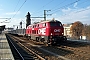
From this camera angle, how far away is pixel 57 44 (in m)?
26.1

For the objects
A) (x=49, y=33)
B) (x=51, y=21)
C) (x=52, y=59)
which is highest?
(x=51, y=21)

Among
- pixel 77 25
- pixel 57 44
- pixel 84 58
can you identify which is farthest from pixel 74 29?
pixel 84 58

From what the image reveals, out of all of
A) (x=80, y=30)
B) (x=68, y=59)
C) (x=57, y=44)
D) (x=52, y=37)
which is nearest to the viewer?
(x=68, y=59)

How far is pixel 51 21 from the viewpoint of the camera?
24.8 m

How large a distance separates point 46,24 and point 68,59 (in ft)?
37.7

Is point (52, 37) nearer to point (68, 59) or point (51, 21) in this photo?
point (51, 21)

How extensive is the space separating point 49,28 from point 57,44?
311 centimetres

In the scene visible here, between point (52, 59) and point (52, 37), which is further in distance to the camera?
point (52, 37)

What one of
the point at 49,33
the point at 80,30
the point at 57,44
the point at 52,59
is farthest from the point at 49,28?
the point at 80,30

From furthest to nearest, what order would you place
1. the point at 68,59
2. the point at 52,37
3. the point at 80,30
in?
the point at 80,30 → the point at 52,37 → the point at 68,59

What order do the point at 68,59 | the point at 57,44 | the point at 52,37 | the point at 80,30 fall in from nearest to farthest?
the point at 68,59
the point at 52,37
the point at 57,44
the point at 80,30

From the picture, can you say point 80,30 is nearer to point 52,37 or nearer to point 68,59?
point 52,37

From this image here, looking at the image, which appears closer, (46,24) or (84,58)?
(84,58)

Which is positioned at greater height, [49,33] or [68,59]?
[49,33]
